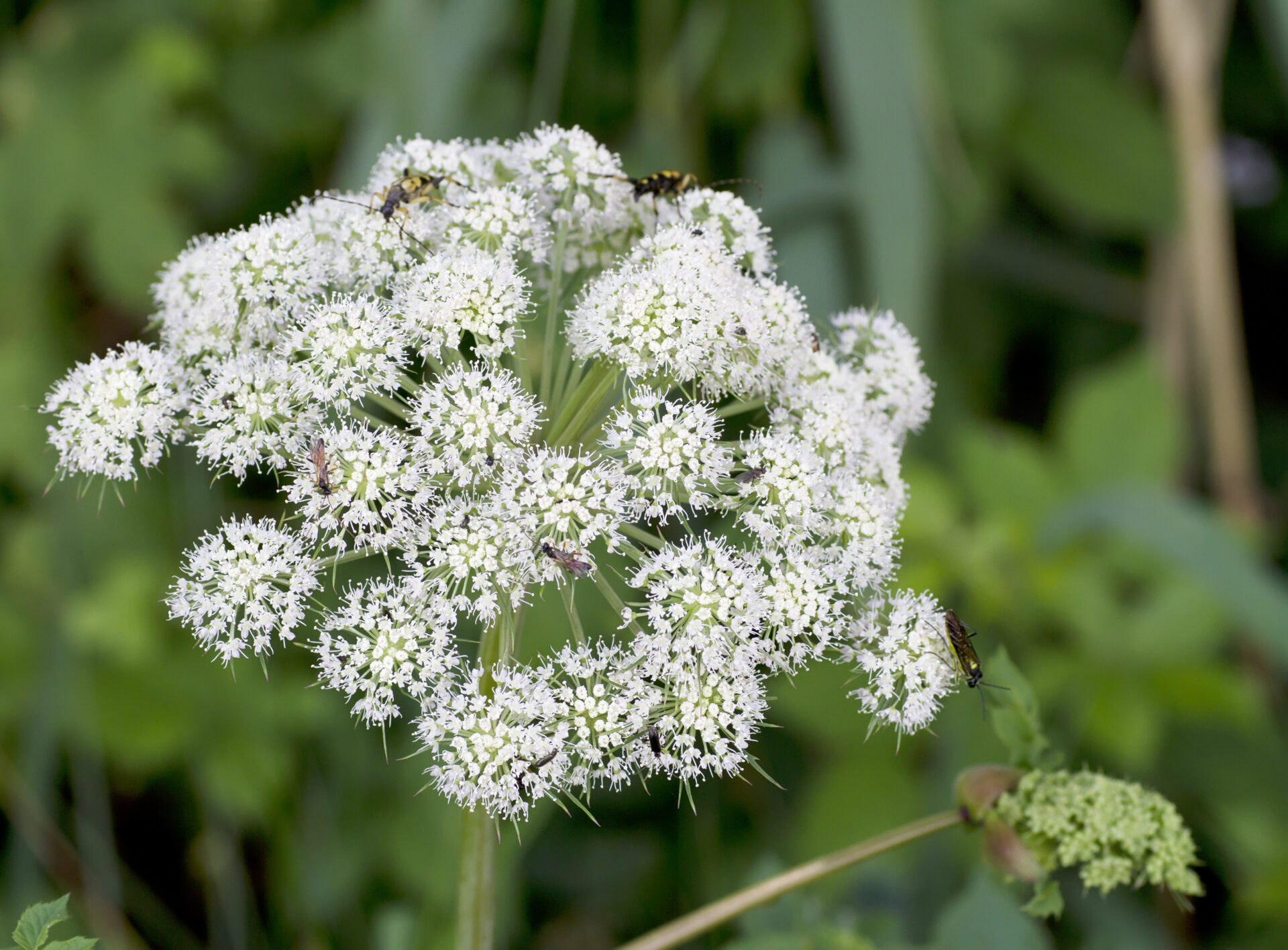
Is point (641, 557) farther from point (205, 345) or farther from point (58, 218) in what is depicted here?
point (58, 218)

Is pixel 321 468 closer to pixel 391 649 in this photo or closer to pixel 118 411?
pixel 391 649

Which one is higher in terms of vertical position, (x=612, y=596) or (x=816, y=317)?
(x=816, y=317)

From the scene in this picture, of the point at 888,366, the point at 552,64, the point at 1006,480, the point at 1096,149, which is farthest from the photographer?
the point at 1096,149

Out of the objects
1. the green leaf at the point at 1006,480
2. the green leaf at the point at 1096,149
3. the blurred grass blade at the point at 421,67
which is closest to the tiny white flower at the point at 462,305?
the blurred grass blade at the point at 421,67

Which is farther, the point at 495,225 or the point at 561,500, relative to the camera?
the point at 495,225

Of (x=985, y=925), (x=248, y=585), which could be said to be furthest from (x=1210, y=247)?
(x=248, y=585)

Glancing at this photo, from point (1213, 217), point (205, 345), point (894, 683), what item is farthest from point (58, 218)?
point (1213, 217)
